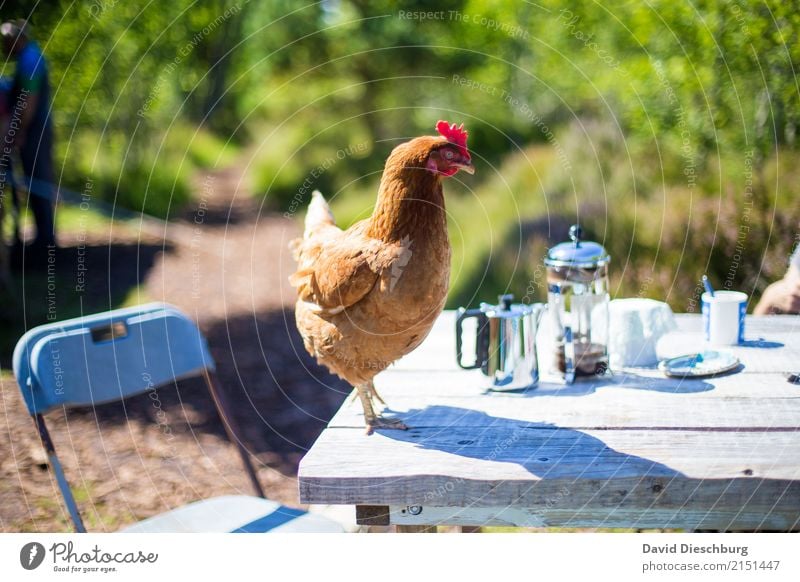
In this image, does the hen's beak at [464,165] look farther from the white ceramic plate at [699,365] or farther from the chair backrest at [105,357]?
the chair backrest at [105,357]

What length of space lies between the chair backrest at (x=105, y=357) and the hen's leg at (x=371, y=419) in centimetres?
81

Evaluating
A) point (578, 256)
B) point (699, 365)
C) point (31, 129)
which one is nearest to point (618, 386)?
point (699, 365)

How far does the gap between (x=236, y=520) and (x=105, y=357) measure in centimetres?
68

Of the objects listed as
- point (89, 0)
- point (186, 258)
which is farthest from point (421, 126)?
point (89, 0)

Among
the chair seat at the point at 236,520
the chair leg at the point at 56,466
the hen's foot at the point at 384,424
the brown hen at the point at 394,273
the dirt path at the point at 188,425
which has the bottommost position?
the dirt path at the point at 188,425

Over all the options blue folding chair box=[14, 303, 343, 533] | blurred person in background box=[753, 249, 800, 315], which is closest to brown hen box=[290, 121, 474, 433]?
blue folding chair box=[14, 303, 343, 533]

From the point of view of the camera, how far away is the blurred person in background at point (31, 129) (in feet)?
15.4

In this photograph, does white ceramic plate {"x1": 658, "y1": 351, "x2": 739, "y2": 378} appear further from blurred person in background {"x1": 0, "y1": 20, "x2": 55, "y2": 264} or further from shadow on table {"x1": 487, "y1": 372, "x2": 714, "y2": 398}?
blurred person in background {"x1": 0, "y1": 20, "x2": 55, "y2": 264}

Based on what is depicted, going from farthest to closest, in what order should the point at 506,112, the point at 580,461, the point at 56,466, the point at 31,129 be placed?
1. the point at 506,112
2. the point at 31,129
3. the point at 56,466
4. the point at 580,461

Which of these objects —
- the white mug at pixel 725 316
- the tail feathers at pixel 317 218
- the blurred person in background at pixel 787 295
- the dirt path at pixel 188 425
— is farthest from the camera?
the dirt path at pixel 188 425

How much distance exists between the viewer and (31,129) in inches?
214

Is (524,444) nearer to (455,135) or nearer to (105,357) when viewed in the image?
(455,135)

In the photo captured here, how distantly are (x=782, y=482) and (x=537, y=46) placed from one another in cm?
671

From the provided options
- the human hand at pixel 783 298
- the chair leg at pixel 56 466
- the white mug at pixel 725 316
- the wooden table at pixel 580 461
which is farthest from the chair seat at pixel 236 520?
the human hand at pixel 783 298
